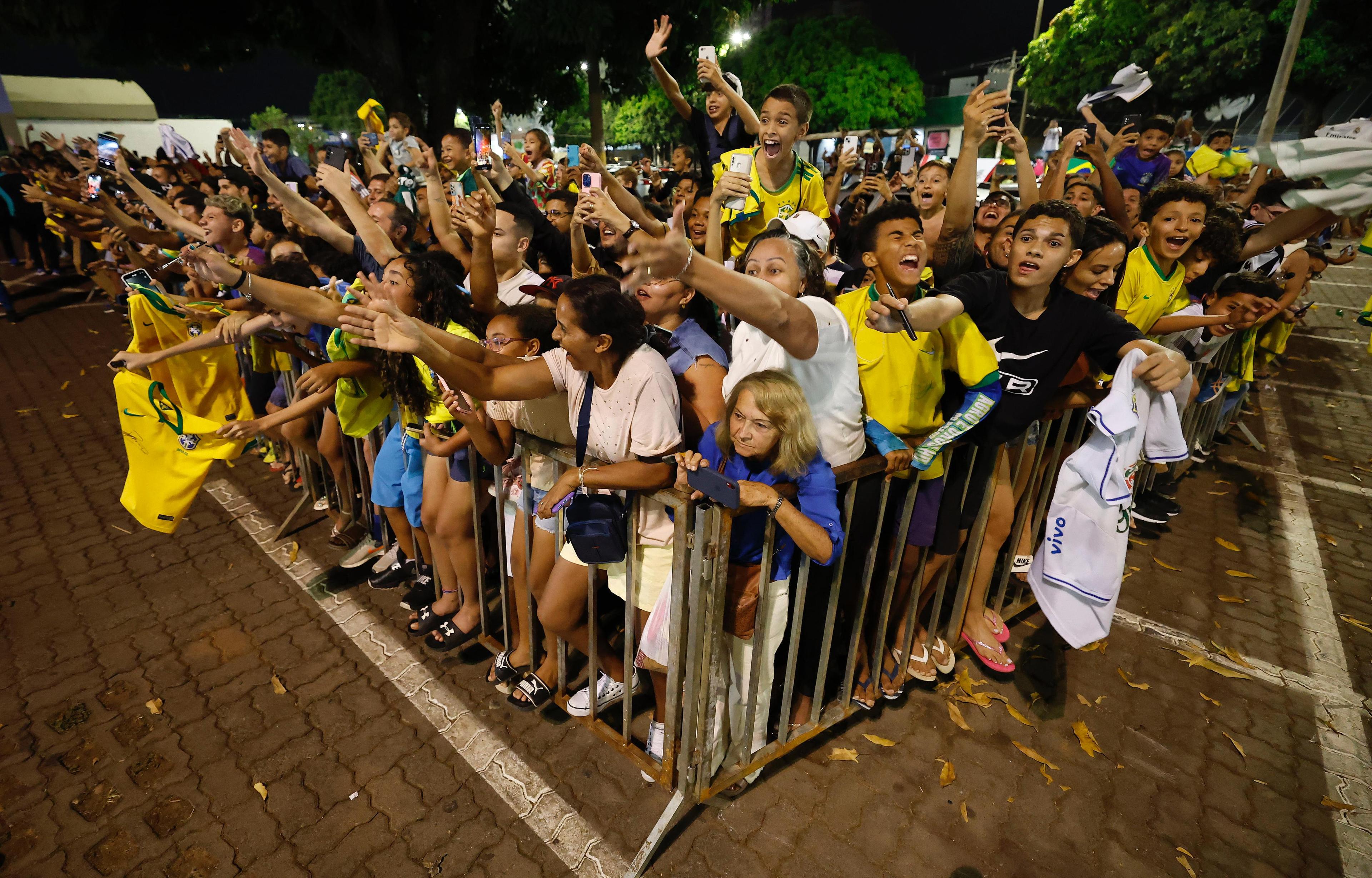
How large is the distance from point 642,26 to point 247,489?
16194mm

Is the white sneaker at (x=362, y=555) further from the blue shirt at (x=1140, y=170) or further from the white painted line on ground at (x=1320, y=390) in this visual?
the white painted line on ground at (x=1320, y=390)

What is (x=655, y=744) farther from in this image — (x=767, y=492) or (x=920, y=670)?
(x=920, y=670)

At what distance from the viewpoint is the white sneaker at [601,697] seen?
11.0ft

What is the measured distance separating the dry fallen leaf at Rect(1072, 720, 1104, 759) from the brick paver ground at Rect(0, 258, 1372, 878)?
0.13 ft

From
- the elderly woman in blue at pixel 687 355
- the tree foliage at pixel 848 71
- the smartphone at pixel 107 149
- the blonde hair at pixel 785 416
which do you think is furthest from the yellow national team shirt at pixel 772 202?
the tree foliage at pixel 848 71

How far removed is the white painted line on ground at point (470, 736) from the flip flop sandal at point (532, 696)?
18cm

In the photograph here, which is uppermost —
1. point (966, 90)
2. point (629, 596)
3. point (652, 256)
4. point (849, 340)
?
point (966, 90)

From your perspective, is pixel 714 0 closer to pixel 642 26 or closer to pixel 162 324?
pixel 642 26

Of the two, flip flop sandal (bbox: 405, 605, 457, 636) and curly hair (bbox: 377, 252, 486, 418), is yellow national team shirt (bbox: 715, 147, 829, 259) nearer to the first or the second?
curly hair (bbox: 377, 252, 486, 418)

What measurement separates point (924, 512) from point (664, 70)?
452 centimetres

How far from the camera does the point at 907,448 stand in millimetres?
2934

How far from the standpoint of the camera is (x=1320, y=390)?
9.03 meters

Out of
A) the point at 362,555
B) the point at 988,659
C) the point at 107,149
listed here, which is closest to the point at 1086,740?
the point at 988,659

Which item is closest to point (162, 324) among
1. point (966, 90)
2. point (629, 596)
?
point (629, 596)
